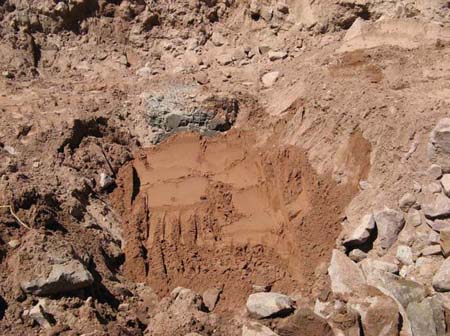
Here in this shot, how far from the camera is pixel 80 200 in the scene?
7.06 metres

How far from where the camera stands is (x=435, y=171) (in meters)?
6.60

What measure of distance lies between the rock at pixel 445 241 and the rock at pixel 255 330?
1.74 m

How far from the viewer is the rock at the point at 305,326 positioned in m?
5.70

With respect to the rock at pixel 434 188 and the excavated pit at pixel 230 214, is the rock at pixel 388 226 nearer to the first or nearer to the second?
the rock at pixel 434 188

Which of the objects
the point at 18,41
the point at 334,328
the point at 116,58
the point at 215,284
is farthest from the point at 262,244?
the point at 18,41

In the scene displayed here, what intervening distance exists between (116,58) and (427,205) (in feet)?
16.5

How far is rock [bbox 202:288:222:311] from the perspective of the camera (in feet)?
20.6

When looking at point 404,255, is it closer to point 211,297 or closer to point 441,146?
point 441,146

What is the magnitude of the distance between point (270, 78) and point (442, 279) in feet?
13.0

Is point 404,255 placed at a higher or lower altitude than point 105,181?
lower

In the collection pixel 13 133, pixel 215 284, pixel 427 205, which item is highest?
pixel 13 133

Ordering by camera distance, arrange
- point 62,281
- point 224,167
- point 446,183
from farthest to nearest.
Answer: point 224,167 < point 446,183 < point 62,281

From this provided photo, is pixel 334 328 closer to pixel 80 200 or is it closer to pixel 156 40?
pixel 80 200

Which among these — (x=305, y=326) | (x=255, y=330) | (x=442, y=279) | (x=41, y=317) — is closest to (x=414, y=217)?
(x=442, y=279)
